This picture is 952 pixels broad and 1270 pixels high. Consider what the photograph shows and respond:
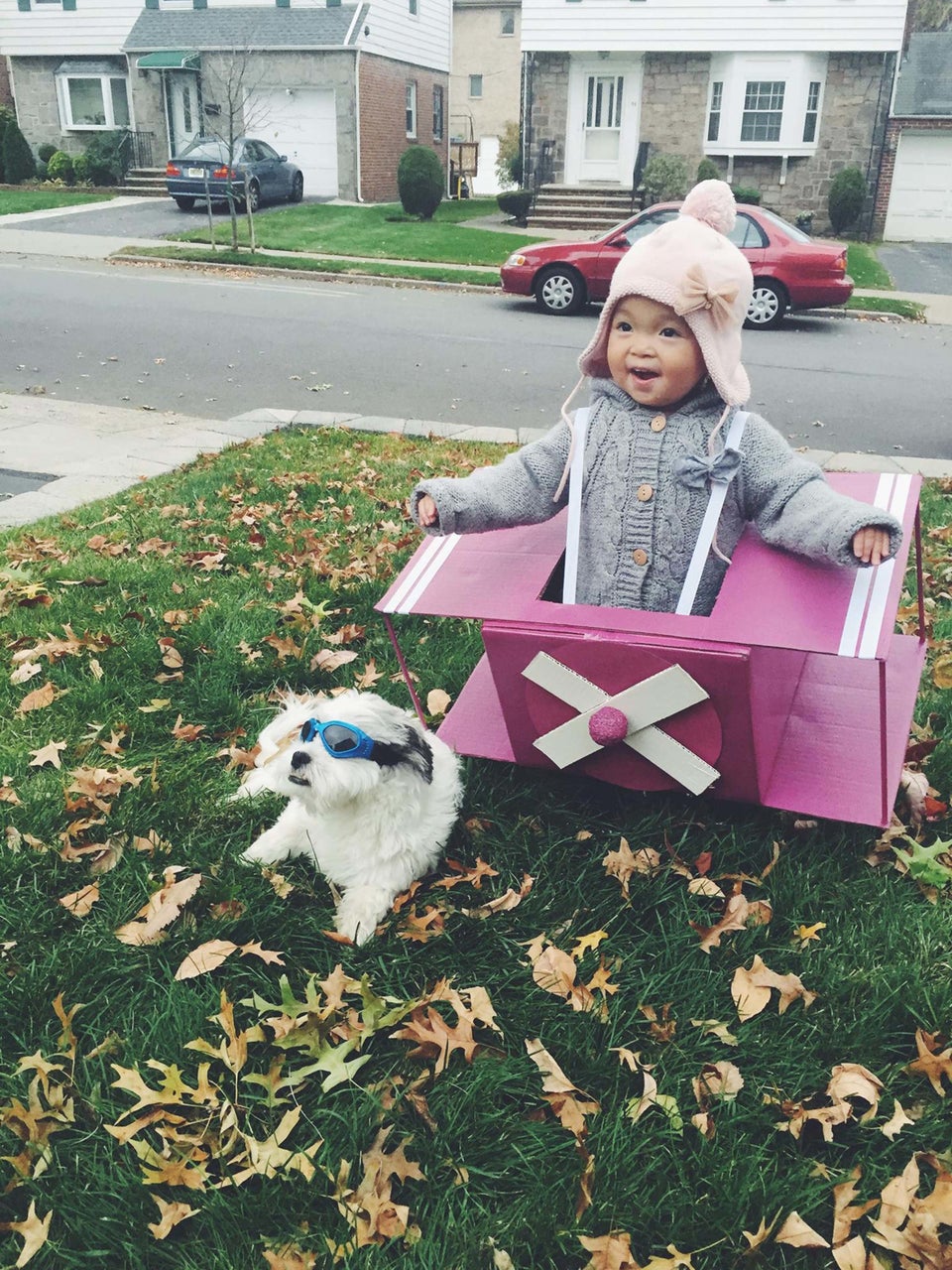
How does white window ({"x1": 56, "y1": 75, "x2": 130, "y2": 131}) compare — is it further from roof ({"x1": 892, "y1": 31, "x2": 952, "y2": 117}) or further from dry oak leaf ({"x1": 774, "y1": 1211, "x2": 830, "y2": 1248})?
dry oak leaf ({"x1": 774, "y1": 1211, "x2": 830, "y2": 1248})

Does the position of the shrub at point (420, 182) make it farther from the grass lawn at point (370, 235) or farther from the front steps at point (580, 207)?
the front steps at point (580, 207)

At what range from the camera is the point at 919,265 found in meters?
20.5

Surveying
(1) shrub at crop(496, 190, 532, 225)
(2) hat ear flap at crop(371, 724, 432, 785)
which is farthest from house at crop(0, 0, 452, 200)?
(2) hat ear flap at crop(371, 724, 432, 785)

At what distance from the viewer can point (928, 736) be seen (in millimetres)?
3336

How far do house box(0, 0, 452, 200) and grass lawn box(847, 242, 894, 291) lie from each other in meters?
13.4

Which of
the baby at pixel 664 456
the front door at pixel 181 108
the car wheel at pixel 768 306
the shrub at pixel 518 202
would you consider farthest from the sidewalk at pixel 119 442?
the front door at pixel 181 108

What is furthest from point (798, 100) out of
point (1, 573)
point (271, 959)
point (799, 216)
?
point (271, 959)

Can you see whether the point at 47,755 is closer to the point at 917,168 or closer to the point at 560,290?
the point at 560,290

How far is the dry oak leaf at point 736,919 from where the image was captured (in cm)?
243

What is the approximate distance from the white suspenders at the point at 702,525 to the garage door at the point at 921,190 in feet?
86.3

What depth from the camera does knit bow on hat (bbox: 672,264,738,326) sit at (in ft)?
8.11

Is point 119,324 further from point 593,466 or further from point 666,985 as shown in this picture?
point 666,985

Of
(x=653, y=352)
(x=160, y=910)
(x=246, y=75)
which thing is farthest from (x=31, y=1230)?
(x=246, y=75)

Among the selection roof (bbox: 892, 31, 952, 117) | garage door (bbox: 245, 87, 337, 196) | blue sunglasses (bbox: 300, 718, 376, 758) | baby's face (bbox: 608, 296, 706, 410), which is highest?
roof (bbox: 892, 31, 952, 117)
